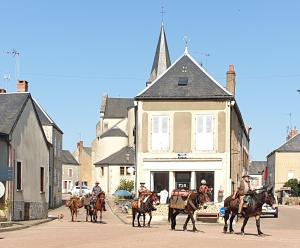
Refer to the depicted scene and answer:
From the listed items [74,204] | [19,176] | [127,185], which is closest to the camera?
[19,176]

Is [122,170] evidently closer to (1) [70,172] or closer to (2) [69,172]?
(2) [69,172]

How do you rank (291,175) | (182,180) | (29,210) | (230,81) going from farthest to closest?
1. (291,175)
2. (230,81)
3. (182,180)
4. (29,210)

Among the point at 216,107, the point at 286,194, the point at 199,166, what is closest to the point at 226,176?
the point at 199,166

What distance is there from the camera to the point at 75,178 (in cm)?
10662

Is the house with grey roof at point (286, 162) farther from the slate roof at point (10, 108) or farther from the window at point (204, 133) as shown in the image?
the slate roof at point (10, 108)

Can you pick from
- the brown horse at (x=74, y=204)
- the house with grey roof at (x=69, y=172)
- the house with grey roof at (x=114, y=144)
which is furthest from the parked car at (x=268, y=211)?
the house with grey roof at (x=69, y=172)

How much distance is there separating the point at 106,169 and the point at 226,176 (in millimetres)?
41252

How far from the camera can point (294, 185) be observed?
8494cm

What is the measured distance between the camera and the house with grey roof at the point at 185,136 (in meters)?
41.4

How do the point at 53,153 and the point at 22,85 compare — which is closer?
the point at 22,85

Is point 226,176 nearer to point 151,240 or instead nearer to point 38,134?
point 38,134

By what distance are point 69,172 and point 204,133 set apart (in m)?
65.5

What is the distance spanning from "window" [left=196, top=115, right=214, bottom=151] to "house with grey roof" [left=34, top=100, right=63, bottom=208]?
51.5 feet

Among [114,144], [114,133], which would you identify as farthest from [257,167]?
[114,144]
